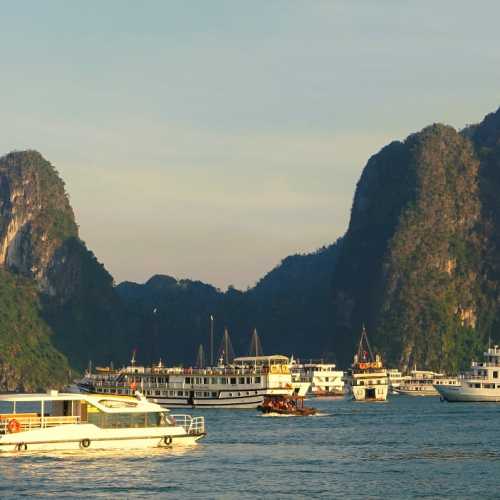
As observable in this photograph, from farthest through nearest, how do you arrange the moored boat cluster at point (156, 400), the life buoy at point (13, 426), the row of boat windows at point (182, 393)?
the row of boat windows at point (182, 393) → the moored boat cluster at point (156, 400) → the life buoy at point (13, 426)

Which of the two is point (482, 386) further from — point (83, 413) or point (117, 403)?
point (83, 413)

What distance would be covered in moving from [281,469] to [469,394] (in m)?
106

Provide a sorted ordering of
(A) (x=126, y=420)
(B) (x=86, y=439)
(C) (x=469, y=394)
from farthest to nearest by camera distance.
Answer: (C) (x=469, y=394) < (A) (x=126, y=420) < (B) (x=86, y=439)

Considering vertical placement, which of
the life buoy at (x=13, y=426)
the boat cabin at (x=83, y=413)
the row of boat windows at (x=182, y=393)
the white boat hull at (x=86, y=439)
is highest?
the row of boat windows at (x=182, y=393)

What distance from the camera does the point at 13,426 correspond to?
73812 mm

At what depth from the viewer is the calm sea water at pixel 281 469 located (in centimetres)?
6253

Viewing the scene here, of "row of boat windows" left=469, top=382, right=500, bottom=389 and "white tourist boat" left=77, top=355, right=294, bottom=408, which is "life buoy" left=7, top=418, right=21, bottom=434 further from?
"row of boat windows" left=469, top=382, right=500, bottom=389

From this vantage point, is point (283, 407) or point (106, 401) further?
point (283, 407)

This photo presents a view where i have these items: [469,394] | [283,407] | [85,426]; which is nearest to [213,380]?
[283,407]

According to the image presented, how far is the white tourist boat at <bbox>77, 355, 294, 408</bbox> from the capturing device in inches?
5920

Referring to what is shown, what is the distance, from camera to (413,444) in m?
91.4

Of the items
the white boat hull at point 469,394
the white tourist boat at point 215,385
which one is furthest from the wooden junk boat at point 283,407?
the white boat hull at point 469,394

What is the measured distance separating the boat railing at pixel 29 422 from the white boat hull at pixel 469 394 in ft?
348

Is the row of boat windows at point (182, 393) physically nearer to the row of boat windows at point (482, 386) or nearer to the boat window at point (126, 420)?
the row of boat windows at point (482, 386)
